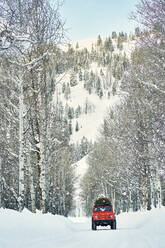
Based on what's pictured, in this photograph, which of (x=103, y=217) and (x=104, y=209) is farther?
(x=104, y=209)

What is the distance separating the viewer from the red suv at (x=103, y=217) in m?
17.9

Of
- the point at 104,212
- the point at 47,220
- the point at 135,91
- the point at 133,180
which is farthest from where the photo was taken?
the point at 133,180

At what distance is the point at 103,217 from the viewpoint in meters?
18.1

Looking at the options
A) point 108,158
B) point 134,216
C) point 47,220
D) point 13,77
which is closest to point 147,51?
point 13,77

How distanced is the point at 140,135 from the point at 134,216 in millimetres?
5948

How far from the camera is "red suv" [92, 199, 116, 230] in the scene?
17.9 metres

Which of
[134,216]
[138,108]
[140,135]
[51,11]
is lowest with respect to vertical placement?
[134,216]

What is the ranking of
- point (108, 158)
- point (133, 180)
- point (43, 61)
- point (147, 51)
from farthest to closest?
point (108, 158) → point (133, 180) → point (43, 61) → point (147, 51)

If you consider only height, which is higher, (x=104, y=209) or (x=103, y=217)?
(x=104, y=209)

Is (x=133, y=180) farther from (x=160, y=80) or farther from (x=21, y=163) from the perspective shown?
(x=21, y=163)

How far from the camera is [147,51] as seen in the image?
1542 centimetres

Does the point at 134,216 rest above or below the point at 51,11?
below

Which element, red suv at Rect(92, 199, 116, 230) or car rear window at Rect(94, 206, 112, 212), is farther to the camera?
car rear window at Rect(94, 206, 112, 212)

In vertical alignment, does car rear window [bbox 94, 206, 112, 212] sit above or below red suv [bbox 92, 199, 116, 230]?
above
